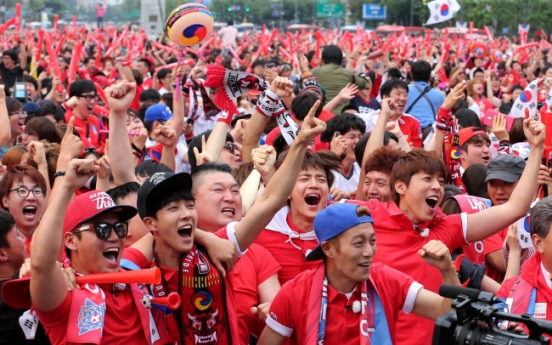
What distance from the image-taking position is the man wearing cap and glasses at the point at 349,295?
3.73m

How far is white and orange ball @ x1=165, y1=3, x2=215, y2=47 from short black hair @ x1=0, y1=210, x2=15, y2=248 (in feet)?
11.7

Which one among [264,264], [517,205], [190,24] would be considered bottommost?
[264,264]

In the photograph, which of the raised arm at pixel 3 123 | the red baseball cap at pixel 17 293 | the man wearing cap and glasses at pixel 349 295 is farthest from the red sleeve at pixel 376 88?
the red baseball cap at pixel 17 293

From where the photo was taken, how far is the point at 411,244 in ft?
14.8

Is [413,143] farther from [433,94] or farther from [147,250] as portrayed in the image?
[147,250]

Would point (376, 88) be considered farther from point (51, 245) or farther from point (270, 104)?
point (51, 245)

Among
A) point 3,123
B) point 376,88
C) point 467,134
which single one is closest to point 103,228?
point 3,123

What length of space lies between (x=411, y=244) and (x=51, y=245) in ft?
6.44

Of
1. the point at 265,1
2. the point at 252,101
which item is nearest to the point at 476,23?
the point at 265,1

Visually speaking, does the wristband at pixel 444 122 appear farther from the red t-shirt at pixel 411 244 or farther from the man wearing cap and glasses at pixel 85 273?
the man wearing cap and glasses at pixel 85 273

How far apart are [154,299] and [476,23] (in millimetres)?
43302

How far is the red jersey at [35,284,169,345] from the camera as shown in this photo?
3533mm

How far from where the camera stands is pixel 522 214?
4.39 metres

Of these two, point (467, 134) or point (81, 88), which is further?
point (81, 88)
